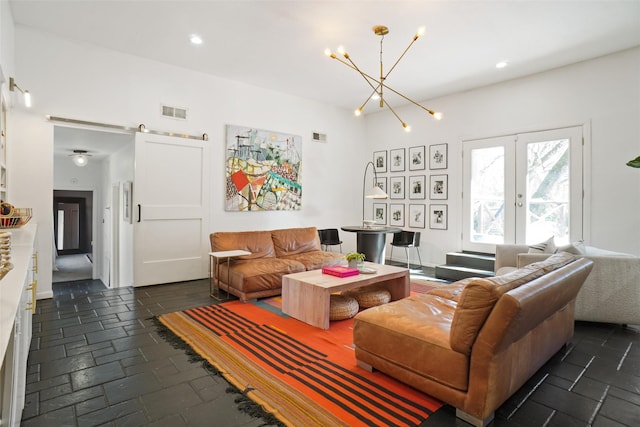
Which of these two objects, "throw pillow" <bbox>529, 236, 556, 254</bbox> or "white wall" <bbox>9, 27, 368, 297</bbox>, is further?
"white wall" <bbox>9, 27, 368, 297</bbox>

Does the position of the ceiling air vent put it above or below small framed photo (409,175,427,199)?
above

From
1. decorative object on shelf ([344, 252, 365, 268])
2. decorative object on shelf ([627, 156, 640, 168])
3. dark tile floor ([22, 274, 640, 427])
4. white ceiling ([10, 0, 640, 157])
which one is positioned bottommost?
dark tile floor ([22, 274, 640, 427])

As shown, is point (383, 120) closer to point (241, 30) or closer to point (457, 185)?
point (457, 185)

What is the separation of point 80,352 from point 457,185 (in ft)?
18.8

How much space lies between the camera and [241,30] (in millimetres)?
4047

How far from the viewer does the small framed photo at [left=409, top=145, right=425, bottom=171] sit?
6.63 metres

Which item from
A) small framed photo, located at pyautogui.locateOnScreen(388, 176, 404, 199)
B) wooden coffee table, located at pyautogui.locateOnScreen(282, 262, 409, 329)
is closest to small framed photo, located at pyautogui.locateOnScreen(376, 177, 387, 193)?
small framed photo, located at pyautogui.locateOnScreen(388, 176, 404, 199)

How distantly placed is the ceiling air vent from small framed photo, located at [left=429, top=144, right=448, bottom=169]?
4304mm

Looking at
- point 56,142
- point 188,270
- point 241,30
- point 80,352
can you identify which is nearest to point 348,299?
point 80,352

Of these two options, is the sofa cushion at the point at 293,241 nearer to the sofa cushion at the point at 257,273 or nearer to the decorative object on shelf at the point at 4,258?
the sofa cushion at the point at 257,273

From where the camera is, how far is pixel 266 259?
4859mm

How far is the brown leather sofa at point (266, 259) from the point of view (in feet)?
13.8

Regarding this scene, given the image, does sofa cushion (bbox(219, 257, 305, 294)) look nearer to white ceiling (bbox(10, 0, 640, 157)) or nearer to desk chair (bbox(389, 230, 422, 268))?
desk chair (bbox(389, 230, 422, 268))

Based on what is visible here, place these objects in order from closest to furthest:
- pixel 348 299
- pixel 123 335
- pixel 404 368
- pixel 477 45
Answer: pixel 404 368 < pixel 123 335 < pixel 348 299 < pixel 477 45
